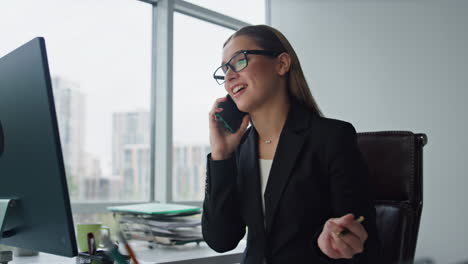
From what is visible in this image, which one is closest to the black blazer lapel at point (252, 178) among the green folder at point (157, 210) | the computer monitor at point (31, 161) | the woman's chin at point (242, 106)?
the woman's chin at point (242, 106)

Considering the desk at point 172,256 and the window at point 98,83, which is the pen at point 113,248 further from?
the window at point 98,83

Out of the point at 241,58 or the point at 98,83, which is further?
the point at 98,83

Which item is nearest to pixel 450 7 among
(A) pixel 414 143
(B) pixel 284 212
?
(A) pixel 414 143

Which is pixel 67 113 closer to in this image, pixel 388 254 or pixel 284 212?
pixel 284 212

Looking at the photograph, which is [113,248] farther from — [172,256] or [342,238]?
[172,256]

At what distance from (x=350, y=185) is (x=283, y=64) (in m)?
0.46

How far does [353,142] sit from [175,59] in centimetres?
154

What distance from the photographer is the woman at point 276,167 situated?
125 cm

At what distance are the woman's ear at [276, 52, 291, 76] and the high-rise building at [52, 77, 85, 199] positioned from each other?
119 cm

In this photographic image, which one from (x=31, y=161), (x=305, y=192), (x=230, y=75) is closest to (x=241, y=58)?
(x=230, y=75)

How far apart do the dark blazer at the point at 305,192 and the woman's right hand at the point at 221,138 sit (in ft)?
0.38

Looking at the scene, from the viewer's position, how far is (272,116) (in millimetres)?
1446

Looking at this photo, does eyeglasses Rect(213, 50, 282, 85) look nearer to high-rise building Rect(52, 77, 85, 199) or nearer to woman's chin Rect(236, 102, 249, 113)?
woman's chin Rect(236, 102, 249, 113)

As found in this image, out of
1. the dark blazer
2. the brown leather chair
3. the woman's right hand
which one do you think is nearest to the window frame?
the woman's right hand
